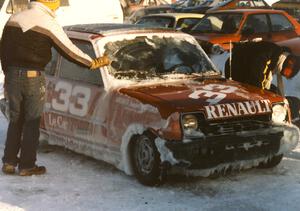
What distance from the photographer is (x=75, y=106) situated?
22.1ft

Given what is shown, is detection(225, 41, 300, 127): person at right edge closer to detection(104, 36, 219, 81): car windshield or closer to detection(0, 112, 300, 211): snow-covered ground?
detection(104, 36, 219, 81): car windshield

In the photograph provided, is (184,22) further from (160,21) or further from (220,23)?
(220,23)

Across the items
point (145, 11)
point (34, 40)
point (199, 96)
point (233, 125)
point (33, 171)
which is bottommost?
point (33, 171)

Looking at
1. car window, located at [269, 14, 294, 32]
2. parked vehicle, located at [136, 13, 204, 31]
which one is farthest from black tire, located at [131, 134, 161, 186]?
parked vehicle, located at [136, 13, 204, 31]

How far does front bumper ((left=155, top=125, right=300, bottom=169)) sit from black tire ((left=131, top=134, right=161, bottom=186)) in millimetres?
153

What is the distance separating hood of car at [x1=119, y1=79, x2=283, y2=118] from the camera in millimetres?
5695

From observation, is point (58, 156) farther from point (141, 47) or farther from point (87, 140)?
point (141, 47)

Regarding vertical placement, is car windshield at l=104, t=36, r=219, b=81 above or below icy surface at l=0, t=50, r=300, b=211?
above

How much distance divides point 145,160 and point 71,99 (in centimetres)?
137

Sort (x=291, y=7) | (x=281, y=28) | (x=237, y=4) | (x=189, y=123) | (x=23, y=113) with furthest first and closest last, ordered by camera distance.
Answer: (x=291, y=7) → (x=237, y=4) → (x=281, y=28) → (x=23, y=113) → (x=189, y=123)

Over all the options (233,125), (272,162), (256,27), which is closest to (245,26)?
(256,27)

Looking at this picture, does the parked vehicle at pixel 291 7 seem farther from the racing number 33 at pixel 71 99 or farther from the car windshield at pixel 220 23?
the racing number 33 at pixel 71 99

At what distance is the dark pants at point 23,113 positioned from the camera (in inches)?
241

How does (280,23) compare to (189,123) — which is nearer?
(189,123)
